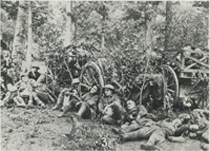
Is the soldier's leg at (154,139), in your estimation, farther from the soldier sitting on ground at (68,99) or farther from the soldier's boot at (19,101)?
the soldier's boot at (19,101)

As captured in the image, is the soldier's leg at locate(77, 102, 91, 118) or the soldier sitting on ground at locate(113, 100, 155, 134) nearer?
the soldier sitting on ground at locate(113, 100, 155, 134)

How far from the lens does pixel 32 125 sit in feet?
17.7

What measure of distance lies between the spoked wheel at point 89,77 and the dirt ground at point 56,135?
0.75 m

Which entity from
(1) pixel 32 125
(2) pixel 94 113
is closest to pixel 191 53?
(2) pixel 94 113

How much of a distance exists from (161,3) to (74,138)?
3076 millimetres

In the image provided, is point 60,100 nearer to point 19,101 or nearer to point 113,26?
point 19,101

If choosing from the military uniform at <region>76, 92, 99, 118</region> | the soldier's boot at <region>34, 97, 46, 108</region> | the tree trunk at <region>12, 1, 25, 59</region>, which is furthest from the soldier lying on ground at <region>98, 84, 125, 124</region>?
the tree trunk at <region>12, 1, 25, 59</region>

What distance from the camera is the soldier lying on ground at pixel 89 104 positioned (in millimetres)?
5332

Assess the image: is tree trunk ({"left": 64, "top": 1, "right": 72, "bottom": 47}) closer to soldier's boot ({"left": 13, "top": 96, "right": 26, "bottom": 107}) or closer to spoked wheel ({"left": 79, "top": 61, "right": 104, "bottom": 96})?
spoked wheel ({"left": 79, "top": 61, "right": 104, "bottom": 96})

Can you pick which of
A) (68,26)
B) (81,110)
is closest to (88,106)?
(81,110)

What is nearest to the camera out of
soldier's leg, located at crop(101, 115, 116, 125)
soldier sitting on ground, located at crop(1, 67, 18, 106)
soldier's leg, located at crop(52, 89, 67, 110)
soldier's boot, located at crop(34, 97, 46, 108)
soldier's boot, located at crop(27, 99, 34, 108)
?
soldier's leg, located at crop(101, 115, 116, 125)

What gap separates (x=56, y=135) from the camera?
4.91 metres

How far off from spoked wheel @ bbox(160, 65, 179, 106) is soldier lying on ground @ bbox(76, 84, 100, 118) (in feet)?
4.33

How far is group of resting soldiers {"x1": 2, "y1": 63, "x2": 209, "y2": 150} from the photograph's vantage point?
14.5 ft
